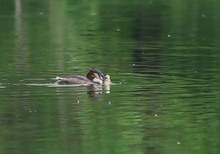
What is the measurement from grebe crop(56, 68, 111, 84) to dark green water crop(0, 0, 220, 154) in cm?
18

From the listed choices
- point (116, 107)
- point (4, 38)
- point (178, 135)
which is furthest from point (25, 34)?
point (178, 135)

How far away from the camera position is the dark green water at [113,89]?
774 inches

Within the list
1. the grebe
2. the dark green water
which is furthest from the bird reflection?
the grebe

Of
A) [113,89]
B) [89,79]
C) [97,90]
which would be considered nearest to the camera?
[113,89]

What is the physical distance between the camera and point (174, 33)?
43625mm

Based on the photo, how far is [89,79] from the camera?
26797 millimetres

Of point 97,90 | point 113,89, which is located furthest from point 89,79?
point 113,89

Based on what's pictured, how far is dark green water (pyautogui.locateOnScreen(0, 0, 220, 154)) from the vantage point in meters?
19.7

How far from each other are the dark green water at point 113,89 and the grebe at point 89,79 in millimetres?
182

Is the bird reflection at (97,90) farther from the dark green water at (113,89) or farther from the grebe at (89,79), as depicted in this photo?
the grebe at (89,79)

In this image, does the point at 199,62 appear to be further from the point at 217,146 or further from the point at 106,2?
the point at 106,2

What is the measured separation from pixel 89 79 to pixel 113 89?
1.25 m

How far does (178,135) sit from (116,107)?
10.2 ft

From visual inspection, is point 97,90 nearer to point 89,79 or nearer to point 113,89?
point 113,89
